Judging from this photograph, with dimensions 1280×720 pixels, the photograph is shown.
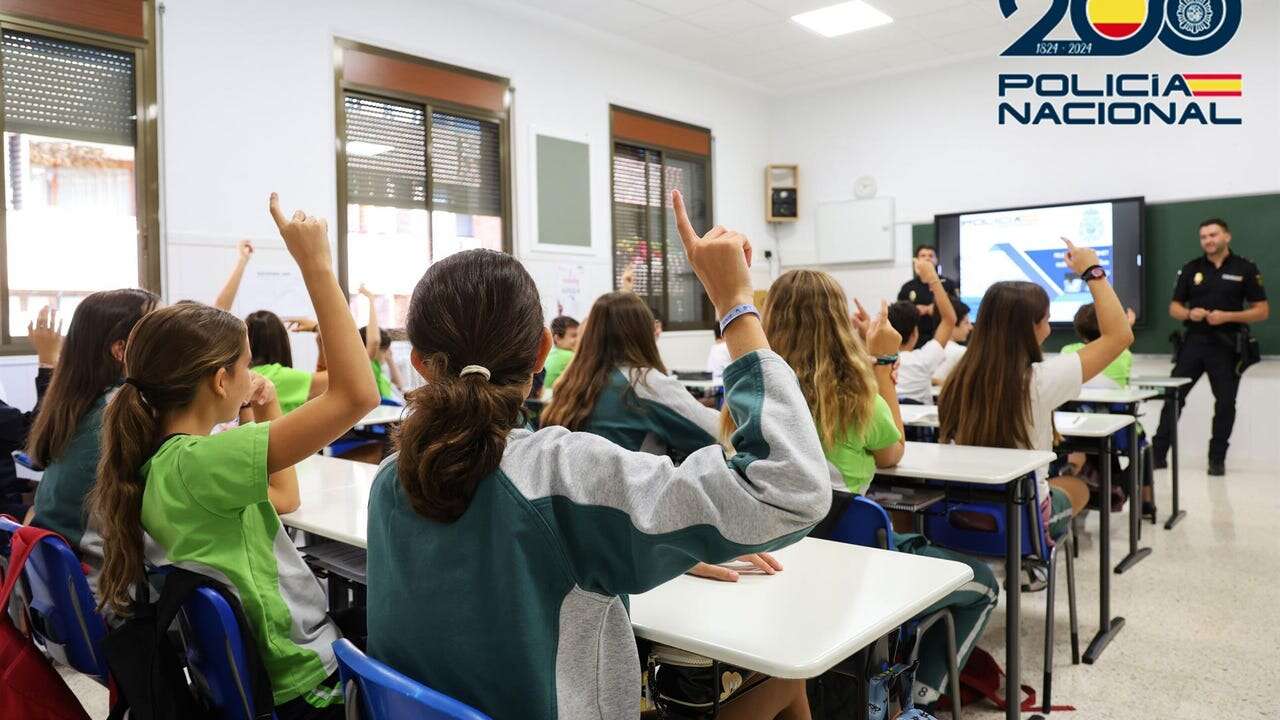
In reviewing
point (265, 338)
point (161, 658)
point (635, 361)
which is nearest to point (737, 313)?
point (161, 658)

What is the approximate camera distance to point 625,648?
106 cm

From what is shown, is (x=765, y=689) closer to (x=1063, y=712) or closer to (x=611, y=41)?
(x=1063, y=712)

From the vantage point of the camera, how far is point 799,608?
1.33 meters

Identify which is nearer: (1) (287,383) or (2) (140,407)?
(2) (140,407)

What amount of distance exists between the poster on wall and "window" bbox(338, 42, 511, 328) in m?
0.52

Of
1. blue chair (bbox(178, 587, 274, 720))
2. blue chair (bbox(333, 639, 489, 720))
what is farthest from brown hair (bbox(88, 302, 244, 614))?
blue chair (bbox(333, 639, 489, 720))

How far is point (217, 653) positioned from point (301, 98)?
15.1ft

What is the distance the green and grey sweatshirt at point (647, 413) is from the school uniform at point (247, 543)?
1160 millimetres

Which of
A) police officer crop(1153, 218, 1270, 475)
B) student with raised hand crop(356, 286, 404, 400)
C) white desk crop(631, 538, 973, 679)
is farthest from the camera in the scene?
police officer crop(1153, 218, 1270, 475)

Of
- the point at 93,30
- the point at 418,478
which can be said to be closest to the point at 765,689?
the point at 418,478

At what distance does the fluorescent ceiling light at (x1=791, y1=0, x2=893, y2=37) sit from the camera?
645 cm

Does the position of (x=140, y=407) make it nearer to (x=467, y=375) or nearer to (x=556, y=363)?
(x=467, y=375)

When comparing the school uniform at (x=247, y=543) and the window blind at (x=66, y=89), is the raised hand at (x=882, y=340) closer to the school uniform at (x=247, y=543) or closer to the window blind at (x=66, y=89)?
the school uniform at (x=247, y=543)

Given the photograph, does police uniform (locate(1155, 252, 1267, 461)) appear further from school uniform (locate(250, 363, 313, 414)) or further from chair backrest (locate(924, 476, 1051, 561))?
school uniform (locate(250, 363, 313, 414))
